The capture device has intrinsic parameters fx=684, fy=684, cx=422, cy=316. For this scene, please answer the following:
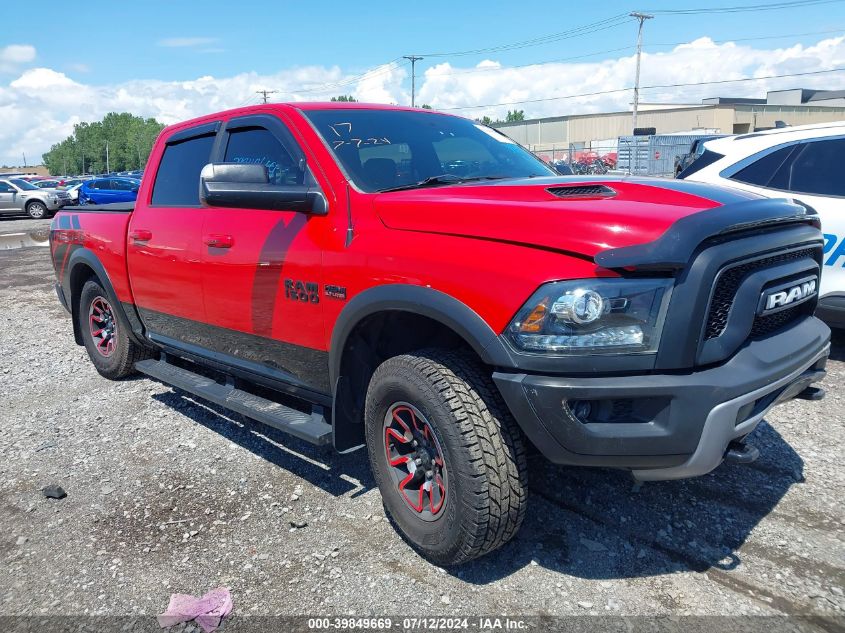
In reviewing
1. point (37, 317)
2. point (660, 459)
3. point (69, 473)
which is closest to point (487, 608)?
point (660, 459)

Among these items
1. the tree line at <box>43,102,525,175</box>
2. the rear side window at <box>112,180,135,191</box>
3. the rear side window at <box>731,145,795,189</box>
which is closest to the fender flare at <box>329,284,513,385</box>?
the rear side window at <box>731,145,795,189</box>

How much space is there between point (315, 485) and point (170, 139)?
8.66 ft

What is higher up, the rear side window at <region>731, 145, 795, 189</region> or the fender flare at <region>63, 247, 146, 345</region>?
the rear side window at <region>731, 145, 795, 189</region>

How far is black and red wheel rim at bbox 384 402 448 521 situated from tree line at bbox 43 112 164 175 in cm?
14360

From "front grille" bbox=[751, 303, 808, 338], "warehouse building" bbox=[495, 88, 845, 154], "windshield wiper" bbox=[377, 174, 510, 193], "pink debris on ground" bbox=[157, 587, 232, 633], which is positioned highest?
"warehouse building" bbox=[495, 88, 845, 154]

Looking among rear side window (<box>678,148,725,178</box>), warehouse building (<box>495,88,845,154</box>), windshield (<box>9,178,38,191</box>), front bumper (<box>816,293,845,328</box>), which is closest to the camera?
front bumper (<box>816,293,845,328</box>)

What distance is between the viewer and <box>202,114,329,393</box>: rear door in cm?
328

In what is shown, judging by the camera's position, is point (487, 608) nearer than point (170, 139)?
Yes

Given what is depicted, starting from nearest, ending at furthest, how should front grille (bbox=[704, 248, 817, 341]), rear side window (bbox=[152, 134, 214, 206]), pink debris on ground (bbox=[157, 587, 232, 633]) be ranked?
front grille (bbox=[704, 248, 817, 341]) < pink debris on ground (bbox=[157, 587, 232, 633]) < rear side window (bbox=[152, 134, 214, 206])

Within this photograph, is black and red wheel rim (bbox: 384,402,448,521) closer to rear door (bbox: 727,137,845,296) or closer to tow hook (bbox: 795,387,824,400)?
tow hook (bbox: 795,387,824,400)

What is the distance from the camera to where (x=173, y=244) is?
4223 mm

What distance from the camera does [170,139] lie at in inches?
186

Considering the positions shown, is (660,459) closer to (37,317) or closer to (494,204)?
(494,204)

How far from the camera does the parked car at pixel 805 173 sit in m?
5.17
